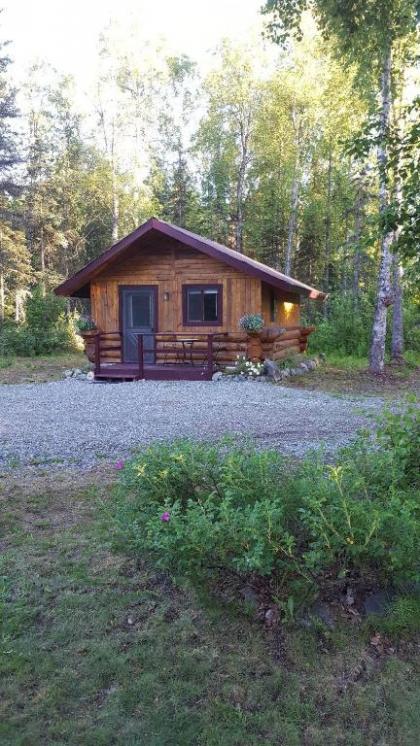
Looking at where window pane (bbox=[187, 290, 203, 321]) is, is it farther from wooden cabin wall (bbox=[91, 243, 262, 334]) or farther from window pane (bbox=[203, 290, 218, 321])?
wooden cabin wall (bbox=[91, 243, 262, 334])

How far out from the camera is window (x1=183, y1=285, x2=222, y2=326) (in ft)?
42.9

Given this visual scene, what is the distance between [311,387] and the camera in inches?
433

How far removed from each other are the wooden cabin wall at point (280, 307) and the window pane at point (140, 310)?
2963 mm

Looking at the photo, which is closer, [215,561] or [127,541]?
[215,561]

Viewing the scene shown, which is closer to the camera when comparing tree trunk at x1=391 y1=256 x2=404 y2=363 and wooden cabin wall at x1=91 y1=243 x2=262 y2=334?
wooden cabin wall at x1=91 y1=243 x2=262 y2=334

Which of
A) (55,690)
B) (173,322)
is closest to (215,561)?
(55,690)

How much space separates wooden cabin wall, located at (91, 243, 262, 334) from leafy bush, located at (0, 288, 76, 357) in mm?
5824

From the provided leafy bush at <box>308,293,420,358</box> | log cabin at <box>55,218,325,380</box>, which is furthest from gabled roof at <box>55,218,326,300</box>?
leafy bush at <box>308,293,420,358</box>

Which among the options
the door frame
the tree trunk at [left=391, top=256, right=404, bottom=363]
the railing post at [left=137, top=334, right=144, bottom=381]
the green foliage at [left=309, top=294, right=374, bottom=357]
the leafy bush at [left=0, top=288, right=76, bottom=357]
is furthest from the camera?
the leafy bush at [left=0, top=288, right=76, bottom=357]

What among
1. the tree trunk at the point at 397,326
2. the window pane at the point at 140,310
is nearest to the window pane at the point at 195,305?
the window pane at the point at 140,310

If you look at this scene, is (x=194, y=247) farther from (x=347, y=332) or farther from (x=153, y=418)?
(x=347, y=332)

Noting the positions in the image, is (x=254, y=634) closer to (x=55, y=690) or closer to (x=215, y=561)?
(x=215, y=561)

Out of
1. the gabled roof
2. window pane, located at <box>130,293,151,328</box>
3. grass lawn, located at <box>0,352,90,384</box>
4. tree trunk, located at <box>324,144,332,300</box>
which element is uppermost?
tree trunk, located at <box>324,144,332,300</box>

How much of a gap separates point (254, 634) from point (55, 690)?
35.6 inches
